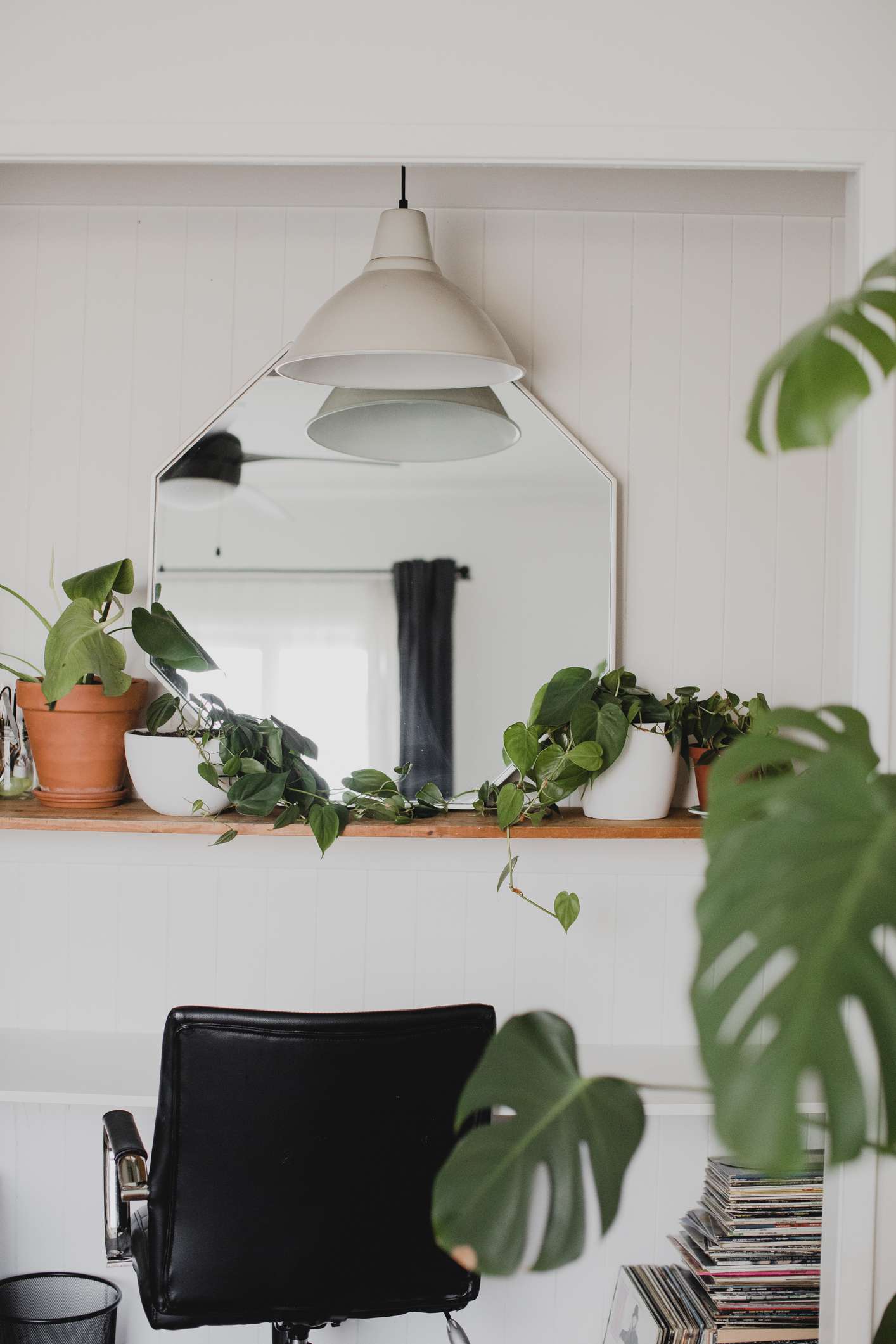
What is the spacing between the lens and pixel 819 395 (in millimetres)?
755

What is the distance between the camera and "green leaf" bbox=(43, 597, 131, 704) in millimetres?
1731

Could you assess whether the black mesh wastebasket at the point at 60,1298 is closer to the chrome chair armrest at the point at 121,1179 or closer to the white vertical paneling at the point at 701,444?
the chrome chair armrest at the point at 121,1179

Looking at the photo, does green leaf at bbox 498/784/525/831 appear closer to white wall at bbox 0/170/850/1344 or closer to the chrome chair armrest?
white wall at bbox 0/170/850/1344

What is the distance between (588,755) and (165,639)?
0.69 meters

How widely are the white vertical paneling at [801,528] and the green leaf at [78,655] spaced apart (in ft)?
3.74

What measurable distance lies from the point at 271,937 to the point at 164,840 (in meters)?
0.26

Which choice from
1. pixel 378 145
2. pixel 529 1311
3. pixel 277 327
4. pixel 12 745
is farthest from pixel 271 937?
pixel 378 145

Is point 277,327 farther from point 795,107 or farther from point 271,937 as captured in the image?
point 271,937

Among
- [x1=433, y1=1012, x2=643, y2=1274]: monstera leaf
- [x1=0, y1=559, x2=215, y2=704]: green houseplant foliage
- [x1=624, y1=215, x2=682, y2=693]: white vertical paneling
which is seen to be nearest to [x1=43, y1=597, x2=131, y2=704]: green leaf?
[x1=0, y1=559, x2=215, y2=704]: green houseplant foliage

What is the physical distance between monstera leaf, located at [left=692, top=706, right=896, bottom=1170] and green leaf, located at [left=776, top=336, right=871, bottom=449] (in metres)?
0.21

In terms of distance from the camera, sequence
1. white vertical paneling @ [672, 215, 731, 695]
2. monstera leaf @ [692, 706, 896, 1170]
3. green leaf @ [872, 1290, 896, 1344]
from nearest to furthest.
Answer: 1. monstera leaf @ [692, 706, 896, 1170]
2. green leaf @ [872, 1290, 896, 1344]
3. white vertical paneling @ [672, 215, 731, 695]

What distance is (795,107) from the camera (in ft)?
5.25

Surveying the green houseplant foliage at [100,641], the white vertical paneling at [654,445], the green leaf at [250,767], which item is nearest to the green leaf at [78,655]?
the green houseplant foliage at [100,641]

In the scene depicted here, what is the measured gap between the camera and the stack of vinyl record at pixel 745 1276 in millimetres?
1851
